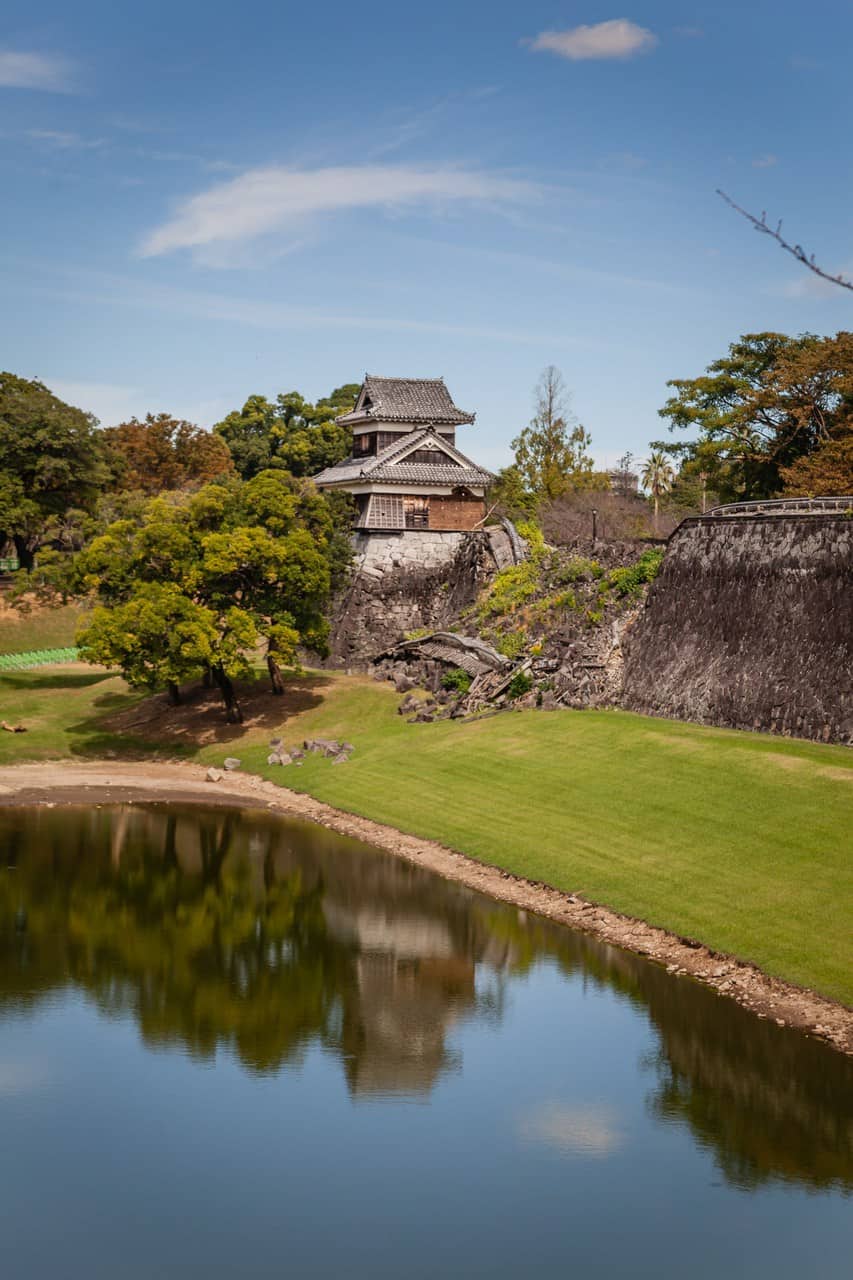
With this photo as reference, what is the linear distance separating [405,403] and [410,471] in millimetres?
4863

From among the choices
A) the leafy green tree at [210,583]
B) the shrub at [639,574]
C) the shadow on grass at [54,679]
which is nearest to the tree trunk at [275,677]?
the leafy green tree at [210,583]

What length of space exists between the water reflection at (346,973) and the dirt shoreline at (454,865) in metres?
0.52

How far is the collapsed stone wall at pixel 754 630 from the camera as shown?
112ft

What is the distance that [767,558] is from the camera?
3728 cm

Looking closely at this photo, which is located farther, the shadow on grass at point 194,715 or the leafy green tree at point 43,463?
the leafy green tree at point 43,463

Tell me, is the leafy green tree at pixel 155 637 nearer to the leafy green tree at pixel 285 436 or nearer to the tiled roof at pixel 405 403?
the tiled roof at pixel 405 403

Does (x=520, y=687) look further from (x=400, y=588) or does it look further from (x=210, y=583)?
(x=400, y=588)

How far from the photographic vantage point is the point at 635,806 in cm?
3250

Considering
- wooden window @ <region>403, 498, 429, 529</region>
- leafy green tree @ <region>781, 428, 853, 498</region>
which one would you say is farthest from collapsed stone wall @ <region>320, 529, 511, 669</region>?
leafy green tree @ <region>781, 428, 853, 498</region>

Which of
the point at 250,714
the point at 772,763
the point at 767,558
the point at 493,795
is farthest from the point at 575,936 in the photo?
the point at 250,714

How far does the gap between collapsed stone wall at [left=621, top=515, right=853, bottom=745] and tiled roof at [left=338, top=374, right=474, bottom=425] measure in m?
24.0

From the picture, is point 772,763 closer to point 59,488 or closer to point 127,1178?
point 127,1178

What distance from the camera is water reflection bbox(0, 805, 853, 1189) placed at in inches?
737

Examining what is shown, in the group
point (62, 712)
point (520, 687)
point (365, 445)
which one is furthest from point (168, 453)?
point (520, 687)
